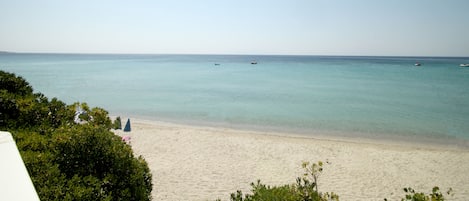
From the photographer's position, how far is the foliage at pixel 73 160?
138 inches

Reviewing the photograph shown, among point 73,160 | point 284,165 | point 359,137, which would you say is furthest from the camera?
point 359,137

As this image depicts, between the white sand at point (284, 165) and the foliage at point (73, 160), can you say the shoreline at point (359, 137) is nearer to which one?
the white sand at point (284, 165)

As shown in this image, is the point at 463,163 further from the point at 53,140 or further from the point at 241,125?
the point at 53,140

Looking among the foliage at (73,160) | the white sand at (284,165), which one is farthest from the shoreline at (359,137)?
the foliage at (73,160)

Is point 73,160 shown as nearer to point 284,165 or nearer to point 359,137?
point 284,165

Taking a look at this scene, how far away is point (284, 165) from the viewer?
11.6 metres

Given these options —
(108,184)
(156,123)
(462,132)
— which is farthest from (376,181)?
(156,123)

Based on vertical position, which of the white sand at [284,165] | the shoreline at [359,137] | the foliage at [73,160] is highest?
the foliage at [73,160]

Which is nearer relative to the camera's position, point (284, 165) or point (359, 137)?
point (284, 165)

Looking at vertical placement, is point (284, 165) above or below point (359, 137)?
below

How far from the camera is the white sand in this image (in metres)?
9.61

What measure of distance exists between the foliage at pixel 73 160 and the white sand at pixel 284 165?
4725 mm

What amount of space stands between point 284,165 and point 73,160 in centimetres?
889

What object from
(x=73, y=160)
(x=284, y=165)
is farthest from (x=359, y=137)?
(x=73, y=160)
